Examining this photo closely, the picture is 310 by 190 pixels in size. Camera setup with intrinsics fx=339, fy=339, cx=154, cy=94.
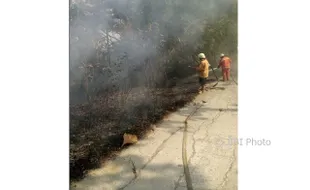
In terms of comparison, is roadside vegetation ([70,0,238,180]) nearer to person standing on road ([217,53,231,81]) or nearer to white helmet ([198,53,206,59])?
white helmet ([198,53,206,59])

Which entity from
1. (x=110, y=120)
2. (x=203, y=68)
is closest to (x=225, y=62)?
(x=203, y=68)

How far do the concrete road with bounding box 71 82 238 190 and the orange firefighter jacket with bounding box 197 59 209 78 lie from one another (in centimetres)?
12

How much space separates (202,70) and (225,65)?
16 cm

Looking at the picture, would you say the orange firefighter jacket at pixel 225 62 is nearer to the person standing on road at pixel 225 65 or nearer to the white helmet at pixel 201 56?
the person standing on road at pixel 225 65

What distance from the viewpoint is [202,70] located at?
2.33 metres

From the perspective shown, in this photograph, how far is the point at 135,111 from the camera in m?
2.42
